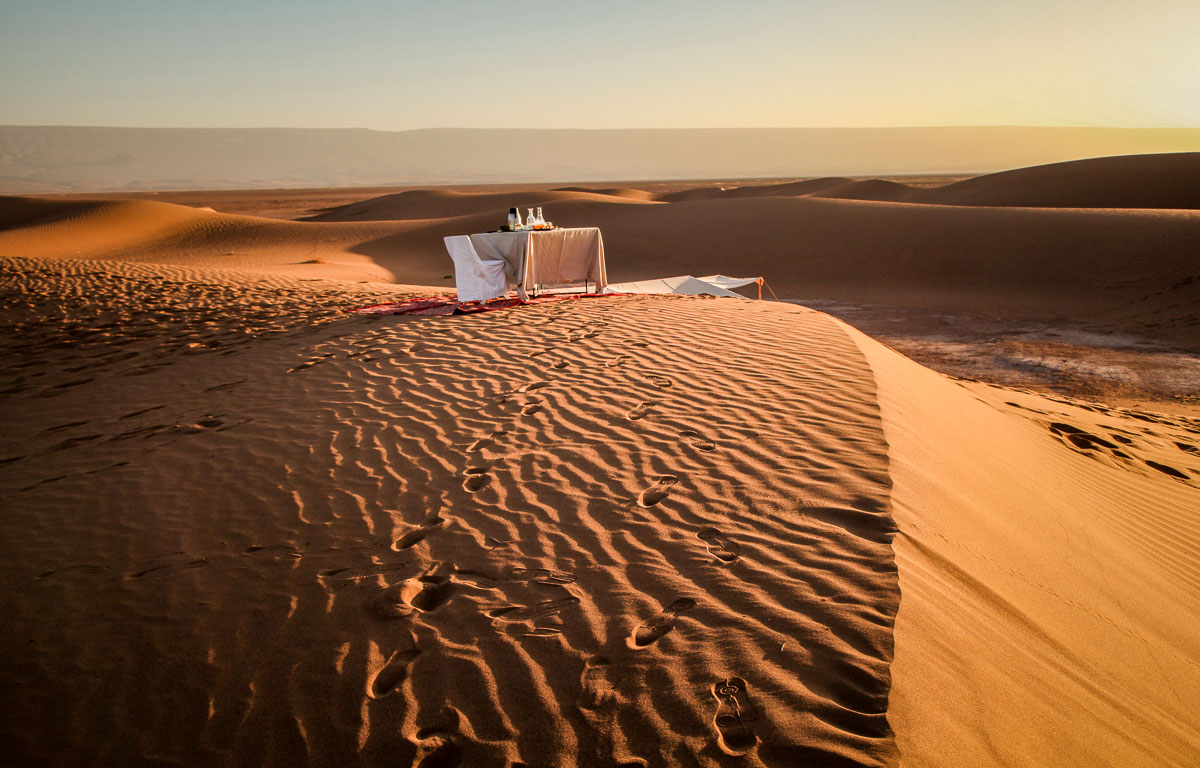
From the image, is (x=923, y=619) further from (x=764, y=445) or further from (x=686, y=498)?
(x=764, y=445)

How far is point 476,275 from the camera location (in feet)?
27.7

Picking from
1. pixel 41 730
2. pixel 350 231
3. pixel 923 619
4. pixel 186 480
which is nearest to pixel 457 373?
pixel 186 480

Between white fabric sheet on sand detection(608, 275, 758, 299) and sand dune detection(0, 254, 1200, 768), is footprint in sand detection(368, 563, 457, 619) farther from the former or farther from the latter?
white fabric sheet on sand detection(608, 275, 758, 299)

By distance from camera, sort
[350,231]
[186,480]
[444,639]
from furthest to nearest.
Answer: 1. [350,231]
2. [186,480]
3. [444,639]

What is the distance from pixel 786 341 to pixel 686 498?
330 cm

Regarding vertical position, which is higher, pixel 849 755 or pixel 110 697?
pixel 849 755

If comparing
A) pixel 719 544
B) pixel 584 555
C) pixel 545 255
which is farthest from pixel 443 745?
pixel 545 255

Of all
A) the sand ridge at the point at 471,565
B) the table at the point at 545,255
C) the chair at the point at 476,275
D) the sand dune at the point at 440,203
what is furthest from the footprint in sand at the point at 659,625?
the sand dune at the point at 440,203

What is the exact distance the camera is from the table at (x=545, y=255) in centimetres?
843

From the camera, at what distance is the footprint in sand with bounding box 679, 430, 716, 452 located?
361 cm

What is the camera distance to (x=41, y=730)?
1920mm

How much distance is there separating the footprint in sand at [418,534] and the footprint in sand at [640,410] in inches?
60.3

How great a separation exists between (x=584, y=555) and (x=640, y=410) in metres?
1.69

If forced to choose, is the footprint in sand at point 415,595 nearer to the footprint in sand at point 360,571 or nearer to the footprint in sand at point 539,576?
Answer: the footprint in sand at point 360,571
